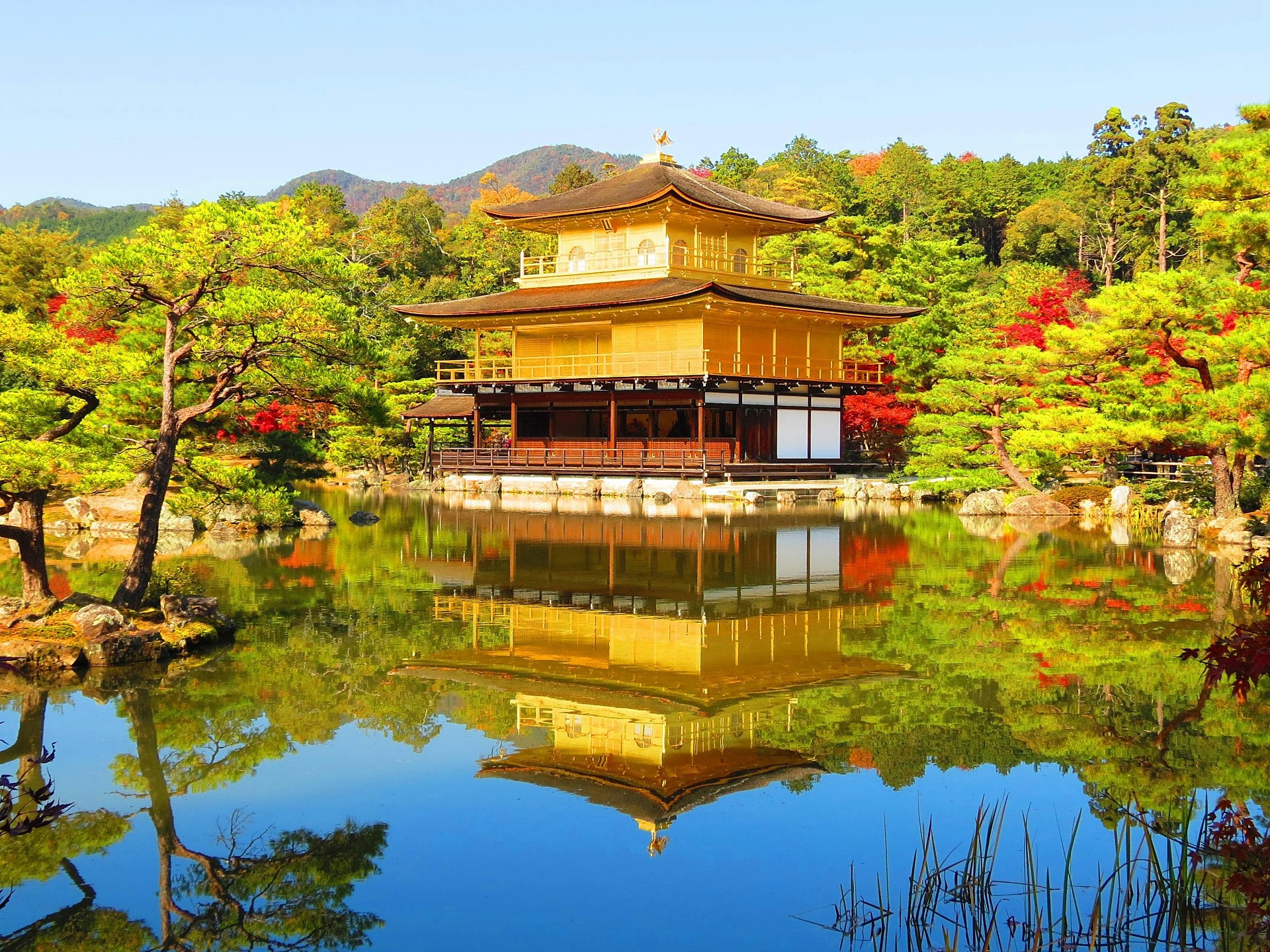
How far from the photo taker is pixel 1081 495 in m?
28.8

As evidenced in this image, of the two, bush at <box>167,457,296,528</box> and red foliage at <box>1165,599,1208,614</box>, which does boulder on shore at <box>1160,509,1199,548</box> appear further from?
bush at <box>167,457,296,528</box>

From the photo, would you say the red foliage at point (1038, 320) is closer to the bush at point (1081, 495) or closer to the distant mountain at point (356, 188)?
the bush at point (1081, 495)

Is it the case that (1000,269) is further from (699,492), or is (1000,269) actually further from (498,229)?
(699,492)

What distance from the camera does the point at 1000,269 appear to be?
62.2 metres

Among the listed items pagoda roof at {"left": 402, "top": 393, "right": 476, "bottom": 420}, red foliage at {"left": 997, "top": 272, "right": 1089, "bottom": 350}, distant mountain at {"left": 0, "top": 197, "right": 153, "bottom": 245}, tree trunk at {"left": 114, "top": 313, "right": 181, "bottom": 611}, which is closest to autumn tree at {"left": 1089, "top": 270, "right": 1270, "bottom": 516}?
red foliage at {"left": 997, "top": 272, "right": 1089, "bottom": 350}

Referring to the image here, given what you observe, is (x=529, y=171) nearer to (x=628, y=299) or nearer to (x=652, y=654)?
(x=628, y=299)

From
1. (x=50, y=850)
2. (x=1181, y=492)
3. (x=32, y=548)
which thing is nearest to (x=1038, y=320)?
(x=1181, y=492)

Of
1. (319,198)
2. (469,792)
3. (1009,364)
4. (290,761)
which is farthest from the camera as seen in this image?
(319,198)

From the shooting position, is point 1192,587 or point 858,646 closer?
Answer: point 858,646

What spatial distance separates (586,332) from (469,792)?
102 ft

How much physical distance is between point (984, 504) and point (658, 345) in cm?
1142

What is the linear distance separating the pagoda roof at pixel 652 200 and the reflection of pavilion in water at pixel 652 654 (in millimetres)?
17565

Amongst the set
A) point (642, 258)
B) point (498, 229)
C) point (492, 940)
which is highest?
point (498, 229)

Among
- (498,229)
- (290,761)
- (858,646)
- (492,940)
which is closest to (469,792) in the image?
(290,761)
